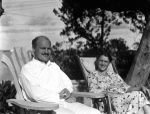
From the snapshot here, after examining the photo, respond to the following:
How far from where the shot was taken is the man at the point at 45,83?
3490mm

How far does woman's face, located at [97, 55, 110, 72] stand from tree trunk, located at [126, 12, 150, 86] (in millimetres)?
865

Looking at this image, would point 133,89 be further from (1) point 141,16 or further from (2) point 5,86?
(1) point 141,16

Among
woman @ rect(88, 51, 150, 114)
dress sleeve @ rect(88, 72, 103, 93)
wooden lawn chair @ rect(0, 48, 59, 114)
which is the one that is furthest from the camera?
dress sleeve @ rect(88, 72, 103, 93)

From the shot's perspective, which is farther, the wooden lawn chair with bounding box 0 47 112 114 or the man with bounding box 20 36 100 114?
the man with bounding box 20 36 100 114

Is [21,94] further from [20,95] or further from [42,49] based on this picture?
[42,49]

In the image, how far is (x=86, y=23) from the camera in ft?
21.9

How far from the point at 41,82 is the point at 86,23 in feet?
10.6

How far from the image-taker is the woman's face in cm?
467

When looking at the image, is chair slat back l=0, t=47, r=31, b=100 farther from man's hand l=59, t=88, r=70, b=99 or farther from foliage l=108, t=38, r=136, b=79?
foliage l=108, t=38, r=136, b=79

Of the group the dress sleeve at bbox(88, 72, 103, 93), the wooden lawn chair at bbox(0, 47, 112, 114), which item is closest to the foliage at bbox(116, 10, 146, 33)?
the dress sleeve at bbox(88, 72, 103, 93)

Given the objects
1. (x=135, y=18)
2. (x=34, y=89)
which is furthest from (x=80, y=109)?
(x=135, y=18)

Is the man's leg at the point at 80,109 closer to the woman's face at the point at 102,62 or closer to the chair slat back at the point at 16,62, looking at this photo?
the chair slat back at the point at 16,62

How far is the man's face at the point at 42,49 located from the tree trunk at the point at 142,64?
6.72ft

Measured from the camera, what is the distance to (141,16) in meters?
6.59
